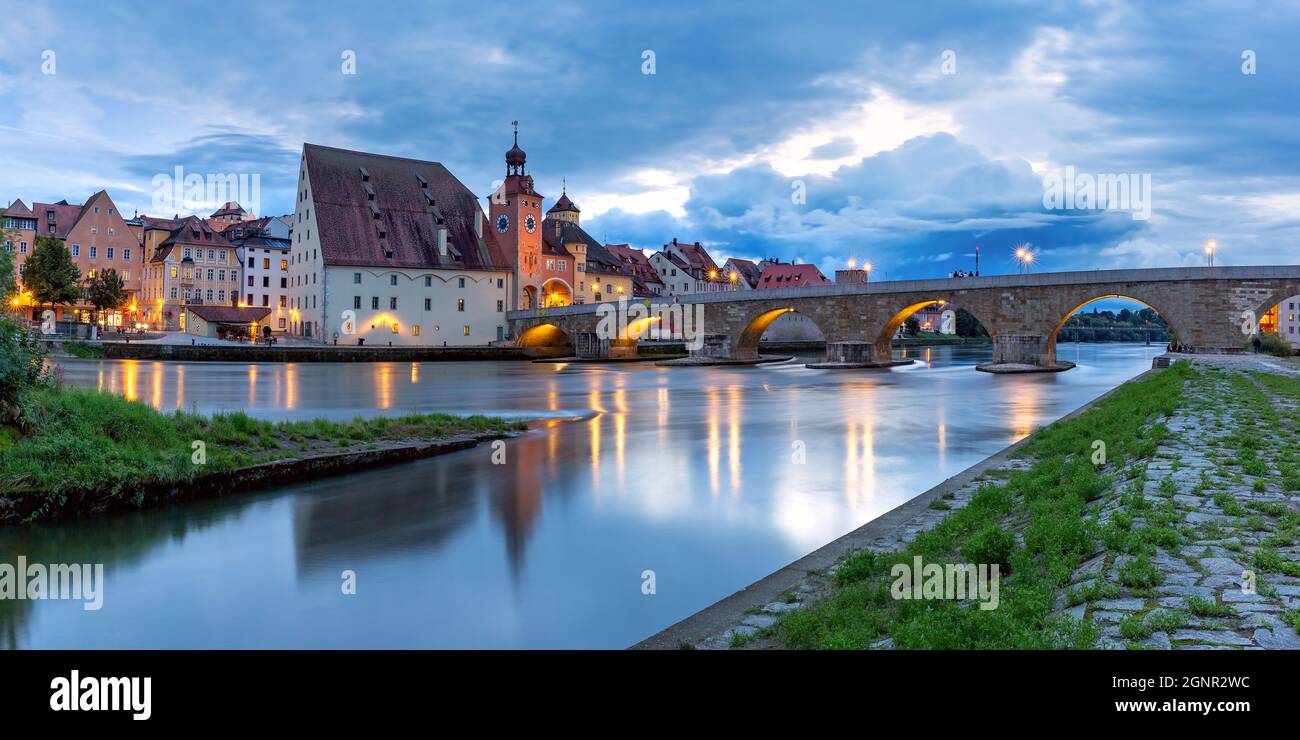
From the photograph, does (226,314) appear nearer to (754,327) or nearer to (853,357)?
(754,327)

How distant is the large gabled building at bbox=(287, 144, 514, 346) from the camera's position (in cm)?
7489

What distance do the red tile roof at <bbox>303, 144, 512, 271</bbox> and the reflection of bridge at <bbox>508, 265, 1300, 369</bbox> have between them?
1010cm

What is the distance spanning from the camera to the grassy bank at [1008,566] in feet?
17.4

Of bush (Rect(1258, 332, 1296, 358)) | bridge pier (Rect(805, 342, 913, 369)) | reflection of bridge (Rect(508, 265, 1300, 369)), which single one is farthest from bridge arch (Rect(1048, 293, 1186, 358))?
bridge pier (Rect(805, 342, 913, 369))

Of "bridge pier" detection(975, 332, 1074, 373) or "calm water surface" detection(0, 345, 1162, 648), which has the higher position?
"bridge pier" detection(975, 332, 1074, 373)

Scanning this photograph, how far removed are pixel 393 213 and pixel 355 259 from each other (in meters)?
7.35

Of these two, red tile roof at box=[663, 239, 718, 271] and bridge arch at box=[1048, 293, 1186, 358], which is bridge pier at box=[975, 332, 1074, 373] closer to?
bridge arch at box=[1048, 293, 1186, 358]

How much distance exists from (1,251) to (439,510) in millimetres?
7985

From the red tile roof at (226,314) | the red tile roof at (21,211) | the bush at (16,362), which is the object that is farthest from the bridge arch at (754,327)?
the red tile roof at (21,211)

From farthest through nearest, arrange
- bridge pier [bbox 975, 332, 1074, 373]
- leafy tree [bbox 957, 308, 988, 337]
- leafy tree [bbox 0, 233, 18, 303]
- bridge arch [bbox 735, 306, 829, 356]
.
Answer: leafy tree [bbox 957, 308, 988, 337]
bridge arch [bbox 735, 306, 829, 356]
bridge pier [bbox 975, 332, 1074, 373]
leafy tree [bbox 0, 233, 18, 303]

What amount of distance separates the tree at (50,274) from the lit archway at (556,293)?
41758mm
